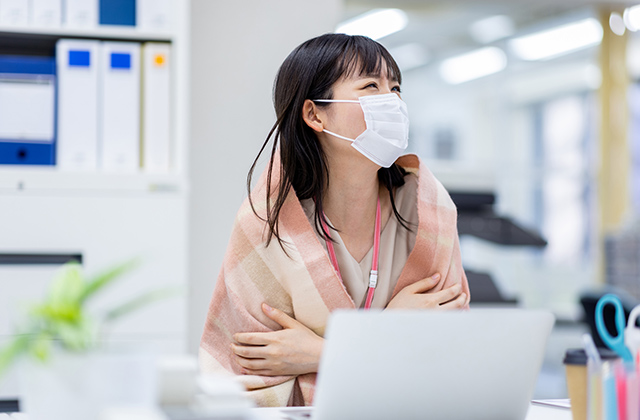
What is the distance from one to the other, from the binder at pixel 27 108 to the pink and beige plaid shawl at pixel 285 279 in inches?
27.7

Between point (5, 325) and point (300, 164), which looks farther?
point (5, 325)

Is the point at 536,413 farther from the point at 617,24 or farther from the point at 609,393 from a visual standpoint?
the point at 617,24

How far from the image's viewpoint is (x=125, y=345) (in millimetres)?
715

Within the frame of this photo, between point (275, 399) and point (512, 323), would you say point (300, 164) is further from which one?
point (512, 323)

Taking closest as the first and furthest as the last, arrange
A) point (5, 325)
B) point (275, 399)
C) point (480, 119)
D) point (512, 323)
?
point (512, 323)
point (275, 399)
point (5, 325)
point (480, 119)

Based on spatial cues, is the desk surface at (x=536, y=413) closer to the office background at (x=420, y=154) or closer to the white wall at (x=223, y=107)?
the office background at (x=420, y=154)

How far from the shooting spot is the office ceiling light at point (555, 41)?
6.35 meters

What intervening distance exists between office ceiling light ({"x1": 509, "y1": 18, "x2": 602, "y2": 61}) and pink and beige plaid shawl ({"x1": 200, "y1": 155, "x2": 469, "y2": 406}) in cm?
544

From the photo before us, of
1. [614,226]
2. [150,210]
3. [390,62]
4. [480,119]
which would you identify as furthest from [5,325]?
[480,119]

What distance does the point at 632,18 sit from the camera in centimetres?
596

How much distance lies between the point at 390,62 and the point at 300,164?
290 millimetres

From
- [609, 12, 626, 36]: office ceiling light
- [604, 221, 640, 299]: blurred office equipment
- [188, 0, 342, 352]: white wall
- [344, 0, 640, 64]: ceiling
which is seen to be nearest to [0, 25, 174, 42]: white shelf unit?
[188, 0, 342, 352]: white wall

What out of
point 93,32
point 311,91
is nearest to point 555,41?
point 93,32

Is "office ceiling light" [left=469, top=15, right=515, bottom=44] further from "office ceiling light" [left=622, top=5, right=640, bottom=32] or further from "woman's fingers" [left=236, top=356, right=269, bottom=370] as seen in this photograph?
"woman's fingers" [left=236, top=356, right=269, bottom=370]
